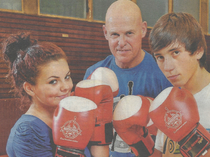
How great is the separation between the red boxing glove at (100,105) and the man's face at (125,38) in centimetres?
16

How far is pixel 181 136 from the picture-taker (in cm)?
60

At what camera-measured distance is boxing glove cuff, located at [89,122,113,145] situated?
0.66 metres

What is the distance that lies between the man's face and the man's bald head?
0.01 meters

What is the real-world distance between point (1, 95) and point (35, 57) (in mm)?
218

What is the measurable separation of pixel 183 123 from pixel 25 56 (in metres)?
0.54

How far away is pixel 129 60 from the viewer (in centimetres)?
79

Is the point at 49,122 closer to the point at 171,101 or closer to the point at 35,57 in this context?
the point at 35,57

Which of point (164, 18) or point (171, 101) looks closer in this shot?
point (171, 101)

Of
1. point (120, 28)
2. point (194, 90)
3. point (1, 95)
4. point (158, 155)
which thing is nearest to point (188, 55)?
point (194, 90)

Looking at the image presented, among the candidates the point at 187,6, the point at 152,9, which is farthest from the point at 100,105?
the point at 187,6

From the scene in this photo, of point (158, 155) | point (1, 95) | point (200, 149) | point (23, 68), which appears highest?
point (23, 68)

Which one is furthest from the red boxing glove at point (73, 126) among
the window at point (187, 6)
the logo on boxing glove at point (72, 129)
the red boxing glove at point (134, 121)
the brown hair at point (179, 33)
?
the window at point (187, 6)

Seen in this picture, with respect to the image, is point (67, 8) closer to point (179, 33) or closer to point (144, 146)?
point (179, 33)

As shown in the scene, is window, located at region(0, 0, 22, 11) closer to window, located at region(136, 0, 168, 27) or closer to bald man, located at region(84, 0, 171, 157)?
bald man, located at region(84, 0, 171, 157)
